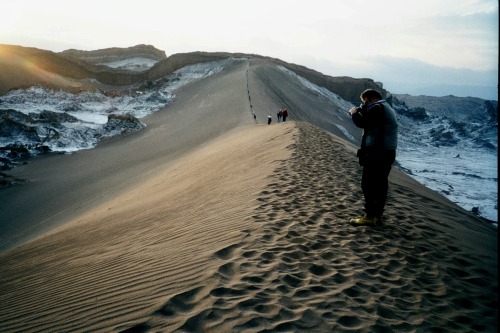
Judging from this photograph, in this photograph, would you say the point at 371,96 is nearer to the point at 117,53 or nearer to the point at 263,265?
the point at 263,265

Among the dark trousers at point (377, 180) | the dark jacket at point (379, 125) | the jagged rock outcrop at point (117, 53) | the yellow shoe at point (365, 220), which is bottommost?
the yellow shoe at point (365, 220)

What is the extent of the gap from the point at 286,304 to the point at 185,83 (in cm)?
3855

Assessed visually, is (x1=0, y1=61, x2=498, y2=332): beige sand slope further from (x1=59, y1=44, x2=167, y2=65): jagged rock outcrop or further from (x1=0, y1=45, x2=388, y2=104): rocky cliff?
(x1=59, y1=44, x2=167, y2=65): jagged rock outcrop

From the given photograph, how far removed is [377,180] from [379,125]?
87 centimetres

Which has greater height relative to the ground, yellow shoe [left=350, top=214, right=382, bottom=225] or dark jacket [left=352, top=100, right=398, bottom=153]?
dark jacket [left=352, top=100, right=398, bottom=153]

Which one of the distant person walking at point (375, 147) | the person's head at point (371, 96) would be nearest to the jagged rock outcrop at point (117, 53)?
the person's head at point (371, 96)

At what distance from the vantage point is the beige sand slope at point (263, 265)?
10.3 feet

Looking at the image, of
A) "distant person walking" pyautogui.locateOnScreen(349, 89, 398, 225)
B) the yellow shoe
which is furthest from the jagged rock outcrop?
the yellow shoe

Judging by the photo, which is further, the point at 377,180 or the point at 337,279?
the point at 377,180

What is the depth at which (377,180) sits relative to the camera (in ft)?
17.2

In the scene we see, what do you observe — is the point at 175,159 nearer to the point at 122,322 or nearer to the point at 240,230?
the point at 240,230

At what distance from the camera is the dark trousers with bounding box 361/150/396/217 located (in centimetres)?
518

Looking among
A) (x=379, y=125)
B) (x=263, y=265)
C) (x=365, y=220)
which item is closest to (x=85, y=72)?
(x=379, y=125)

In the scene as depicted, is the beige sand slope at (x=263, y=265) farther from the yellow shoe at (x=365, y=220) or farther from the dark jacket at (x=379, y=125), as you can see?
the dark jacket at (x=379, y=125)
